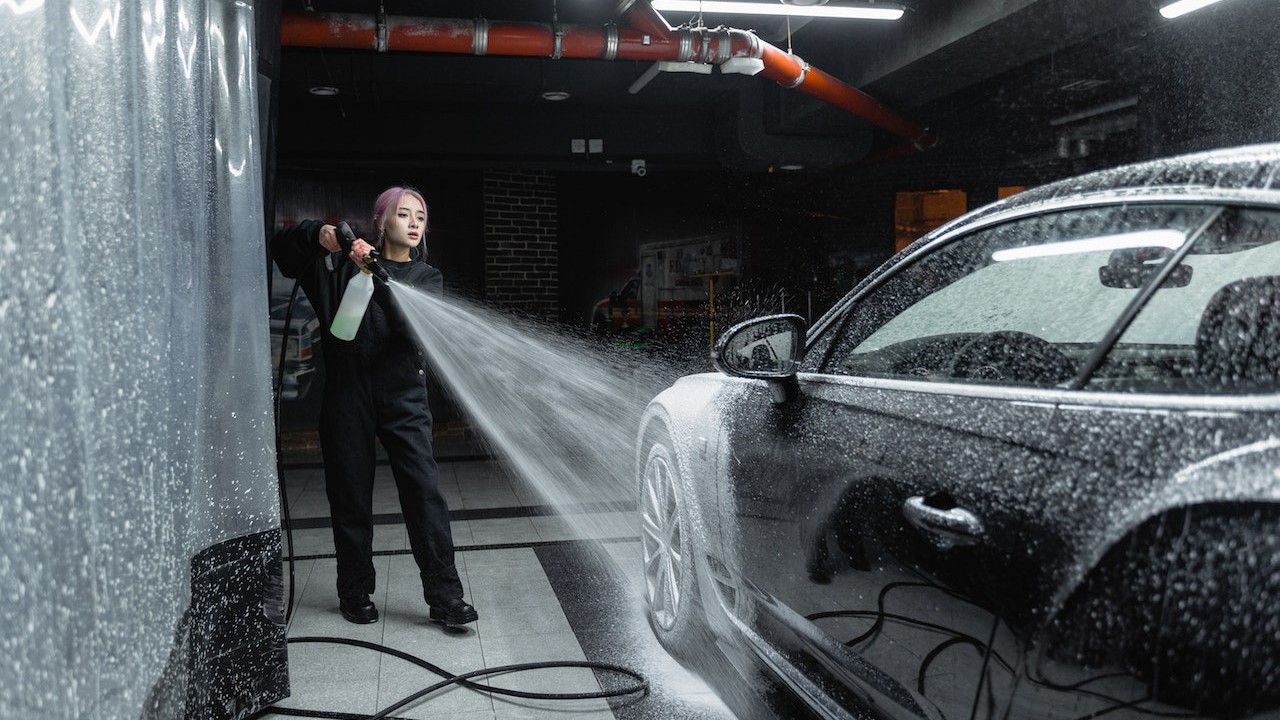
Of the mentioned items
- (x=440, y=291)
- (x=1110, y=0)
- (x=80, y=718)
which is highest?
(x=1110, y=0)

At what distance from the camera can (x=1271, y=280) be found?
145 cm

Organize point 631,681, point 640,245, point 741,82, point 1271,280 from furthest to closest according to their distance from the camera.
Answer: point 640,245
point 741,82
point 631,681
point 1271,280

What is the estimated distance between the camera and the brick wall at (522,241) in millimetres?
10445

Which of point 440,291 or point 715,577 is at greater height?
point 440,291

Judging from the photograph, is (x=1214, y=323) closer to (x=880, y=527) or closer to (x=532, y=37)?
(x=880, y=527)

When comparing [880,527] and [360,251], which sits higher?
[360,251]

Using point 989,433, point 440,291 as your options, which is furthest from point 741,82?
point 989,433

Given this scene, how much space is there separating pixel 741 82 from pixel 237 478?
7555 mm

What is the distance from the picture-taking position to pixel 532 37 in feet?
23.2

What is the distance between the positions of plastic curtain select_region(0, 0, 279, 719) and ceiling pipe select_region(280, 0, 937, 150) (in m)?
4.19

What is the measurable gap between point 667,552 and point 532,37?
4.98 meters

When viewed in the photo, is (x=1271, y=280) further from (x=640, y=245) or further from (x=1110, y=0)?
(x=640, y=245)

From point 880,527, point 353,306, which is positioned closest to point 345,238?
point 353,306

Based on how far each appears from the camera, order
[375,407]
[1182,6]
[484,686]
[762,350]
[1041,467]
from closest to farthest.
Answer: [1041,467] → [762,350] → [484,686] → [375,407] → [1182,6]
